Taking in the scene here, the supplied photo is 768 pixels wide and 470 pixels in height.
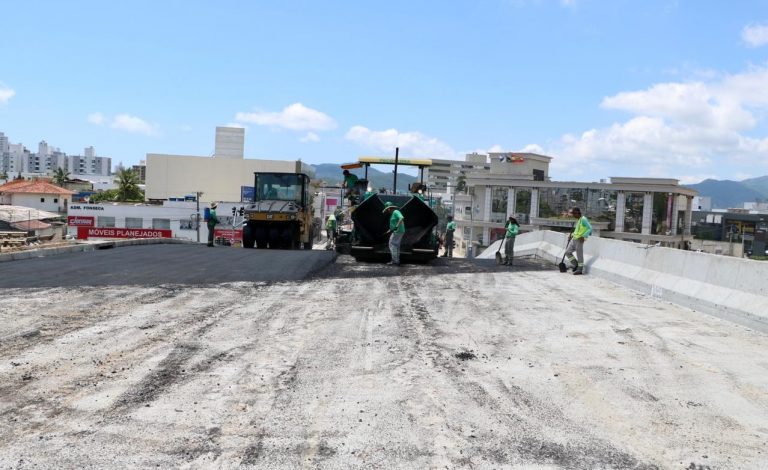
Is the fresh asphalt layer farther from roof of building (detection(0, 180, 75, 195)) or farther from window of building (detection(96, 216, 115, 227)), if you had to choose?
roof of building (detection(0, 180, 75, 195))

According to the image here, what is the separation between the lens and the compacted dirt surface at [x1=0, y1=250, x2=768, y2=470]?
13.4 ft

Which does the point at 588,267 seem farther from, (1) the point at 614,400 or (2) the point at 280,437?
(2) the point at 280,437

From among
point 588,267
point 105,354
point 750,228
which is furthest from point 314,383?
point 750,228

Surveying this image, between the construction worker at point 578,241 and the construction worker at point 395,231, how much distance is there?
377 cm

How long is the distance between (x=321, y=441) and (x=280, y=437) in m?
0.28

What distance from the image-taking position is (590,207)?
60.2 metres

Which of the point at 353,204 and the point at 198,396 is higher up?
the point at 353,204

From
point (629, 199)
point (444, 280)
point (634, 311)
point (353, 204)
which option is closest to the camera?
point (634, 311)

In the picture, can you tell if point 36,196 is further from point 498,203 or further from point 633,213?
point 633,213

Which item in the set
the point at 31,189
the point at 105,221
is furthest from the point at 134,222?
the point at 31,189

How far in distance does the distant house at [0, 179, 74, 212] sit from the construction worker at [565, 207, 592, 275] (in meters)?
73.9

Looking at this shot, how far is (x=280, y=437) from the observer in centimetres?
423

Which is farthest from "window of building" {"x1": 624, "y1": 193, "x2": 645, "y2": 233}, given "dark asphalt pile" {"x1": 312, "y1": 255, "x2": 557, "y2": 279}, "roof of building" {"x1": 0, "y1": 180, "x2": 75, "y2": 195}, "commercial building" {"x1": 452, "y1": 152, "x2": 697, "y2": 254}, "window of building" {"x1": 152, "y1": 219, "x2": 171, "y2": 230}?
"roof of building" {"x1": 0, "y1": 180, "x2": 75, "y2": 195}

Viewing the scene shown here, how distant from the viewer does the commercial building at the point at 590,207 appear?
58.1 meters
